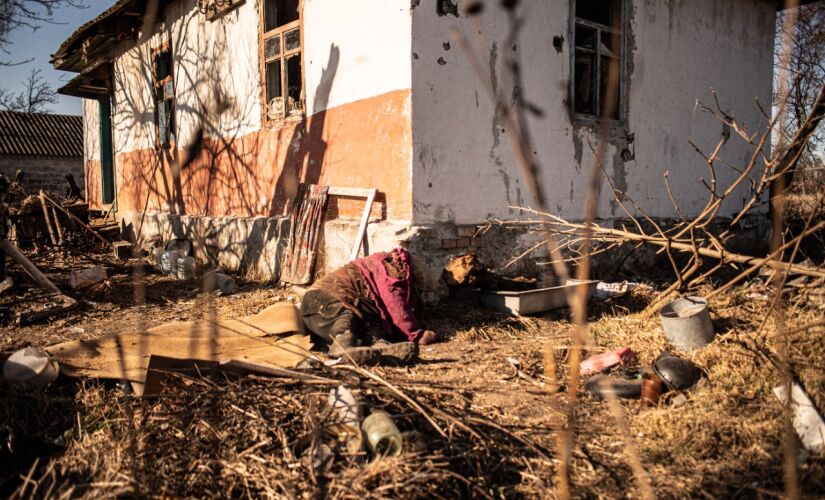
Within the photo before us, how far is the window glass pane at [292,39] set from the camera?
21.9 feet

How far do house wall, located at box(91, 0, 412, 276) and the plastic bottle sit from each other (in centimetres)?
191

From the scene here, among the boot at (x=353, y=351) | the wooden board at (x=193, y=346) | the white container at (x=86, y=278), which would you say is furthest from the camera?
the white container at (x=86, y=278)

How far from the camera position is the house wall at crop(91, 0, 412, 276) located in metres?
5.49

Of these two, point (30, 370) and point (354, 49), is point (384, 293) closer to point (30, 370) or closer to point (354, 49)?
point (30, 370)

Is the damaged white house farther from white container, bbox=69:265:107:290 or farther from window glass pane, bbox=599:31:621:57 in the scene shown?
white container, bbox=69:265:107:290

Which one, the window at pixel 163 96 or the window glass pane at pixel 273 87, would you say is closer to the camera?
the window glass pane at pixel 273 87

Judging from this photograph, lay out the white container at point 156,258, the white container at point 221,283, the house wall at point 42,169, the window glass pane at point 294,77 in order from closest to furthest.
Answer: the white container at point 221,283 → the window glass pane at point 294,77 → the white container at point 156,258 → the house wall at point 42,169

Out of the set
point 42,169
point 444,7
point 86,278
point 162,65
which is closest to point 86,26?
point 162,65

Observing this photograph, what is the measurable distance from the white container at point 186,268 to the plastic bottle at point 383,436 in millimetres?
5945

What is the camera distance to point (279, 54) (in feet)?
22.9

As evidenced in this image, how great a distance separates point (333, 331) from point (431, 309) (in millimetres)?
1383

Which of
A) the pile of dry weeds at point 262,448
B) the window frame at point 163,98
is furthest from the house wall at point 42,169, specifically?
the pile of dry weeds at point 262,448

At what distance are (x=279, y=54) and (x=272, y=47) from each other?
22 centimetres

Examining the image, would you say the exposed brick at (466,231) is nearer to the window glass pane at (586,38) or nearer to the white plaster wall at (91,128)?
the window glass pane at (586,38)
